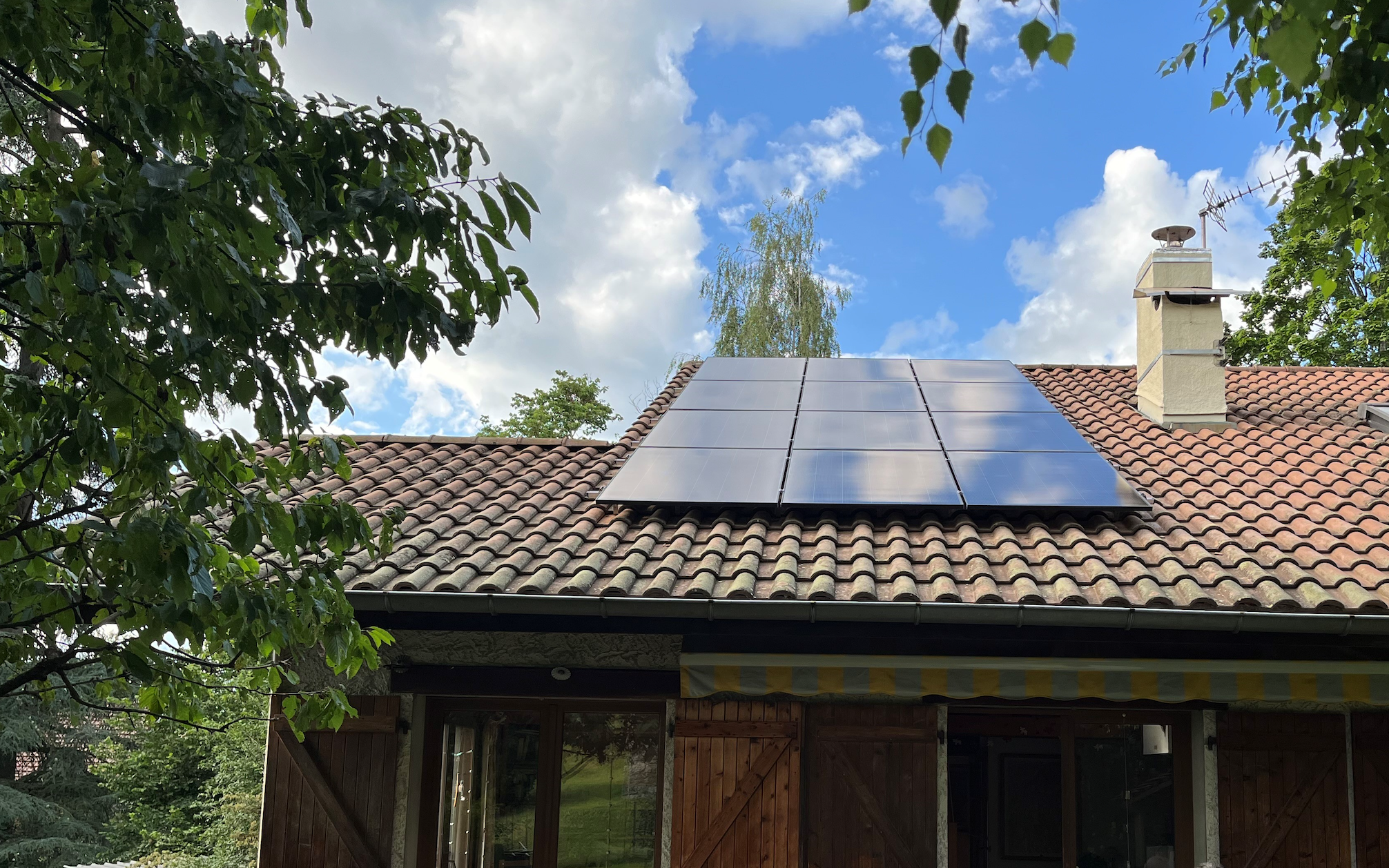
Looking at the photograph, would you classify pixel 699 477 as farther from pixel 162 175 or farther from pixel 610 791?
pixel 162 175

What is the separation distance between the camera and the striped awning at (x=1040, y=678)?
19.0ft

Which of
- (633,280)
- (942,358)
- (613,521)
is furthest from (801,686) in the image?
(633,280)

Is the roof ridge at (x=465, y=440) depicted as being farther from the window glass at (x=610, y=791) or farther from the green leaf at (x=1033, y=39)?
the green leaf at (x=1033, y=39)

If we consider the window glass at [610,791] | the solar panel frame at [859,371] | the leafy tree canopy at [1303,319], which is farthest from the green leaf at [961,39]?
the leafy tree canopy at [1303,319]

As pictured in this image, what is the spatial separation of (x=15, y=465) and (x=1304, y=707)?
23.2 ft

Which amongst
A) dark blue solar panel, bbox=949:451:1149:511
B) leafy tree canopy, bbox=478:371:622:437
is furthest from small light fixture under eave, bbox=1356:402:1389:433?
leafy tree canopy, bbox=478:371:622:437

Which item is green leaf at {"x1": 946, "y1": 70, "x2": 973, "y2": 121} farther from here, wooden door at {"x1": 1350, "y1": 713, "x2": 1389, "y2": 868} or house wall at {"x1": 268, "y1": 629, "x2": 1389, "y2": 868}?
wooden door at {"x1": 1350, "y1": 713, "x2": 1389, "y2": 868}

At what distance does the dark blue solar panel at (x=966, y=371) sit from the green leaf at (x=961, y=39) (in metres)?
8.31

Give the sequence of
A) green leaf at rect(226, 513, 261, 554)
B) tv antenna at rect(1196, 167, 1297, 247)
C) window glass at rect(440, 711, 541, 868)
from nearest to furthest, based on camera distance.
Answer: green leaf at rect(226, 513, 261, 554)
window glass at rect(440, 711, 541, 868)
tv antenna at rect(1196, 167, 1297, 247)

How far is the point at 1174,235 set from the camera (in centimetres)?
1012

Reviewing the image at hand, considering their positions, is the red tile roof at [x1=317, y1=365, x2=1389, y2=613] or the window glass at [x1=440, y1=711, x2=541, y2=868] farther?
the window glass at [x1=440, y1=711, x2=541, y2=868]

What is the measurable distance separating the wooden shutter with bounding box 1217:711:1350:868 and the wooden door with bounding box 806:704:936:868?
6.23ft

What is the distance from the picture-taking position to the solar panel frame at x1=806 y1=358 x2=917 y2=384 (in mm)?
10547

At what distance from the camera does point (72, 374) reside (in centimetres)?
323
